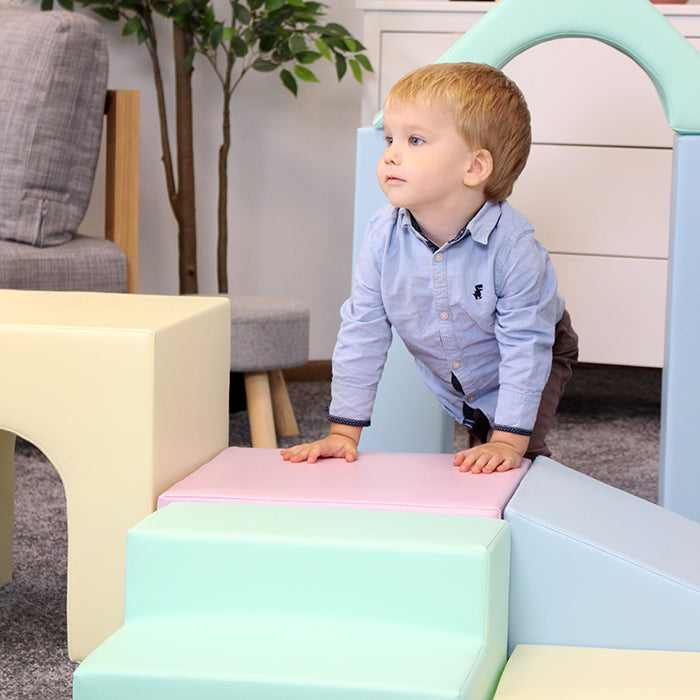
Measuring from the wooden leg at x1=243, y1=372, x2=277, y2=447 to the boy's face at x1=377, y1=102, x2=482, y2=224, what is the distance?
2.51ft

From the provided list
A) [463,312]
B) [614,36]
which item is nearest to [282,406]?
[463,312]

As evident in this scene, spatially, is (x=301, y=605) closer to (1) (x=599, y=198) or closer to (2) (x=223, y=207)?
(1) (x=599, y=198)

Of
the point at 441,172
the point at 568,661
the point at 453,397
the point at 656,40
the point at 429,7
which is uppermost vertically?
the point at 429,7

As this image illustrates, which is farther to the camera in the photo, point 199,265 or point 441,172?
point 199,265

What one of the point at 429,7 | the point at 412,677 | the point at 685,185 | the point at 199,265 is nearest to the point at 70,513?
the point at 412,677

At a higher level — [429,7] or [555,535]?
[429,7]

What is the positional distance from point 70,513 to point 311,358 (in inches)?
63.2

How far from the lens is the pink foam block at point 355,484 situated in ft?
2.63

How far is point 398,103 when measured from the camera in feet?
3.20

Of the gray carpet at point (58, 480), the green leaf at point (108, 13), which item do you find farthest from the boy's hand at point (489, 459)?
the green leaf at point (108, 13)

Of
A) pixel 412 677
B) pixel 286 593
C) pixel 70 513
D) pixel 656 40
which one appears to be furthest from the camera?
pixel 656 40

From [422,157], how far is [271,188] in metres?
1.45

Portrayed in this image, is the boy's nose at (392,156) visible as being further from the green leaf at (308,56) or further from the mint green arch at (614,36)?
the green leaf at (308,56)

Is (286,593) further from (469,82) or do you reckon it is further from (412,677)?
(469,82)
